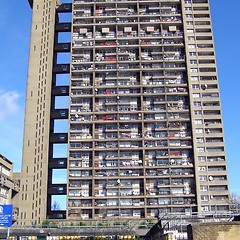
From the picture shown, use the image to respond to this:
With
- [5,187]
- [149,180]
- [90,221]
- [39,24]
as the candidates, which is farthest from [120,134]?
[39,24]

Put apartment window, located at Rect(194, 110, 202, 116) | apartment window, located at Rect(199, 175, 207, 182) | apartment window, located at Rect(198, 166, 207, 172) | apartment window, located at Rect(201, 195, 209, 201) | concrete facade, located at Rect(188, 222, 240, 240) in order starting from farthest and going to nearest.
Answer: apartment window, located at Rect(194, 110, 202, 116) < apartment window, located at Rect(198, 166, 207, 172) < apartment window, located at Rect(199, 175, 207, 182) < apartment window, located at Rect(201, 195, 209, 201) < concrete facade, located at Rect(188, 222, 240, 240)

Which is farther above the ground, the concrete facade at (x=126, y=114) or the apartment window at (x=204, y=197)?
the concrete facade at (x=126, y=114)

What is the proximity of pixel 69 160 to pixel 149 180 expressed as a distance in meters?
20.0

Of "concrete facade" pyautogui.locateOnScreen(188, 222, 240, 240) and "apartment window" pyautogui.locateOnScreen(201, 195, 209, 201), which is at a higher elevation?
"apartment window" pyautogui.locateOnScreen(201, 195, 209, 201)

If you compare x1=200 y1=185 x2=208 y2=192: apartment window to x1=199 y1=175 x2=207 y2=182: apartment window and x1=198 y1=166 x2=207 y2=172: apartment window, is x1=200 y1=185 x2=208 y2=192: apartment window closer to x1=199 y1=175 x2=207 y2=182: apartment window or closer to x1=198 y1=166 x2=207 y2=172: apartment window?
x1=199 y1=175 x2=207 y2=182: apartment window

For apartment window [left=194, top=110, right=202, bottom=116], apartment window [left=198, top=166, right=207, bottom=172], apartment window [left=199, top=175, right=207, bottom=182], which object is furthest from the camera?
apartment window [left=194, top=110, right=202, bottom=116]

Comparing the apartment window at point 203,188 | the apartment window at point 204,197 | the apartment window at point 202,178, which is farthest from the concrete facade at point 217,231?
the apartment window at point 202,178

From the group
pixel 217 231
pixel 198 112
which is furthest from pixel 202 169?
pixel 217 231

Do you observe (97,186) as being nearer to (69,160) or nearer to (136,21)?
(69,160)

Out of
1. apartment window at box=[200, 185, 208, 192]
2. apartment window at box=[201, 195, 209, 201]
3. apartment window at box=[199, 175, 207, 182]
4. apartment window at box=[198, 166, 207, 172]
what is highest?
apartment window at box=[198, 166, 207, 172]

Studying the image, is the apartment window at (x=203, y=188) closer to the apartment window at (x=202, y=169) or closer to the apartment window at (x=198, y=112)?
the apartment window at (x=202, y=169)

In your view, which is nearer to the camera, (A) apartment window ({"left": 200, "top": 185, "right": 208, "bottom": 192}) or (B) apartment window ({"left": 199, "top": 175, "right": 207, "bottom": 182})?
(A) apartment window ({"left": 200, "top": 185, "right": 208, "bottom": 192})

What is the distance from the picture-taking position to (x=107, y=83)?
339 ft

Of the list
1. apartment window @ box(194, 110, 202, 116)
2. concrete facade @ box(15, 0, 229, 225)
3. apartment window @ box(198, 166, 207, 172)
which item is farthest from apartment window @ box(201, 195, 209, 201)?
apartment window @ box(194, 110, 202, 116)
